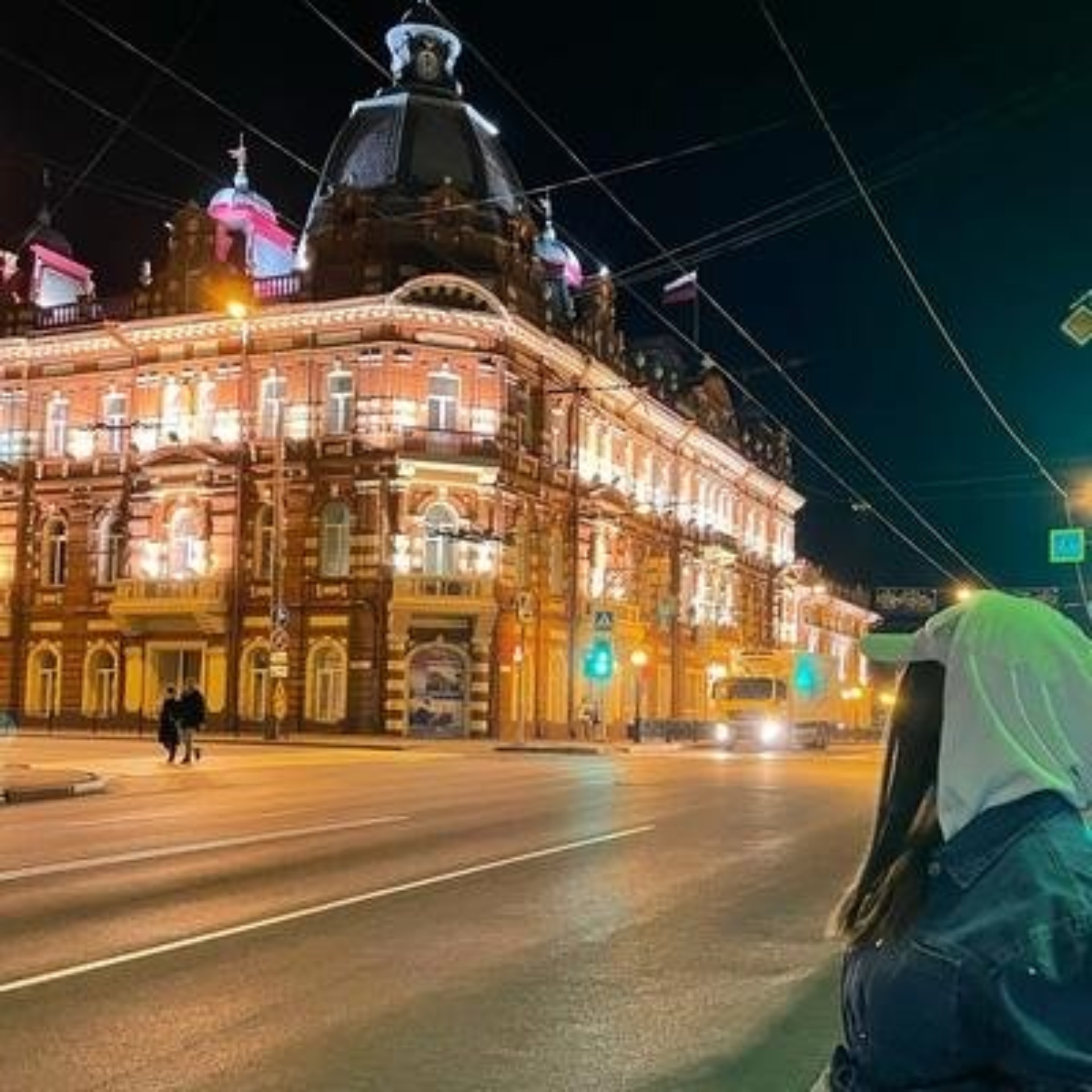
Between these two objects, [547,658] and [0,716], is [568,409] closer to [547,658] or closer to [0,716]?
[547,658]

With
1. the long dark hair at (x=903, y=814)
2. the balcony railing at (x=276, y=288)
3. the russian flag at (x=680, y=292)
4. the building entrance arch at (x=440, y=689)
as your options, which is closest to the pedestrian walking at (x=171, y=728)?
the building entrance arch at (x=440, y=689)

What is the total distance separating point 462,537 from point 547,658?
7.16 meters

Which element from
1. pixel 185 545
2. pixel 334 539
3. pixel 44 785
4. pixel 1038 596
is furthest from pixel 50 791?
pixel 185 545

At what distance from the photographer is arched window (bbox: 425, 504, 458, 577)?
165 ft

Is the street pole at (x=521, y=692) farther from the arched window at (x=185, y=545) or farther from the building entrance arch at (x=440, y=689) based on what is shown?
the arched window at (x=185, y=545)

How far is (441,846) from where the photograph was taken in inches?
559

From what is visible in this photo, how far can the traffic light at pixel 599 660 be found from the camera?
167ft

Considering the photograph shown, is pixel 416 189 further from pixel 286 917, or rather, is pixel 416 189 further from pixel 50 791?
pixel 286 917

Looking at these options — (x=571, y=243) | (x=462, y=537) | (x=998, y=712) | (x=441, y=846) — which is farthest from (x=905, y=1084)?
(x=571, y=243)

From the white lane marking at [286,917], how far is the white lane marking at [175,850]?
8.65 ft

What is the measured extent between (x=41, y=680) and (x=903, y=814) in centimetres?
5699

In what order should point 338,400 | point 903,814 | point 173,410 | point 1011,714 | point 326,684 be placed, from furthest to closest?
point 173,410, point 338,400, point 326,684, point 903,814, point 1011,714

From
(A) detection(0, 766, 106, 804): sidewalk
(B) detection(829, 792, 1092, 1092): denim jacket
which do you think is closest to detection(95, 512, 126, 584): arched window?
(A) detection(0, 766, 106, 804): sidewalk

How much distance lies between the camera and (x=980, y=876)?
1874 mm
